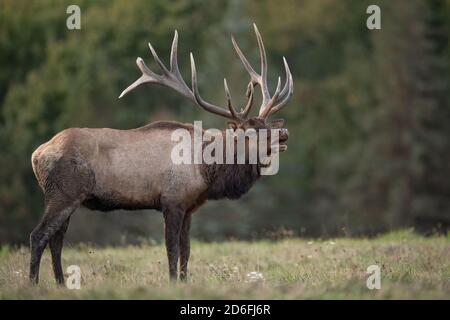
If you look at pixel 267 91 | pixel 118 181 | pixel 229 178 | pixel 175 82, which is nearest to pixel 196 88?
pixel 175 82

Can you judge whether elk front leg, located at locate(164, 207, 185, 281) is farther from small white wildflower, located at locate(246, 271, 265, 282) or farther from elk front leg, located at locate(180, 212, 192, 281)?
small white wildflower, located at locate(246, 271, 265, 282)

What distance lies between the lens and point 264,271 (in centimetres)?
1171

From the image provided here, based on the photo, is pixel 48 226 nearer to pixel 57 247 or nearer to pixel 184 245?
pixel 57 247

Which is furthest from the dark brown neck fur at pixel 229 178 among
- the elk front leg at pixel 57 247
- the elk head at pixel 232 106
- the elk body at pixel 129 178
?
the elk front leg at pixel 57 247

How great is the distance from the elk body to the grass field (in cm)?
52

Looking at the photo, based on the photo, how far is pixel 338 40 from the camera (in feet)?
145

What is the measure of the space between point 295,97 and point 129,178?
1230 inches

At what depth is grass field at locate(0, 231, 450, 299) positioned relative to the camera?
8.81 metres

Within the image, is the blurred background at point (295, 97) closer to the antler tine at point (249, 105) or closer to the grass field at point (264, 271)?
the grass field at point (264, 271)

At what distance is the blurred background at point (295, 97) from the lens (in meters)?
34.8

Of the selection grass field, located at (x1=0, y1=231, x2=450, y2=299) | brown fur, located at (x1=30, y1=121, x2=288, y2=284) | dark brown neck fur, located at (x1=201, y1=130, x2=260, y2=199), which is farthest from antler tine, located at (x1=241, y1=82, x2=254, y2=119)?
grass field, located at (x1=0, y1=231, x2=450, y2=299)
